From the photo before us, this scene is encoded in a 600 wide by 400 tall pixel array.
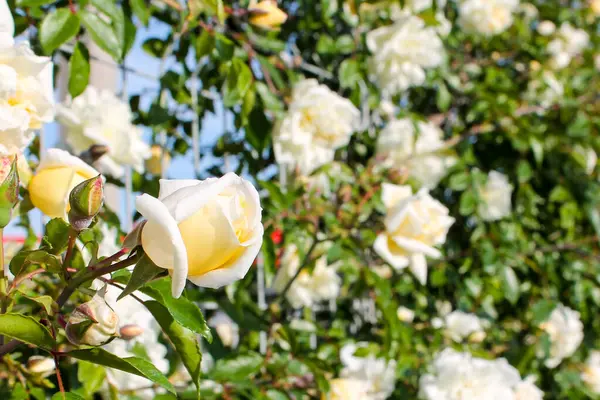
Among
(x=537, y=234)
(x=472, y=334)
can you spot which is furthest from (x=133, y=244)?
(x=537, y=234)

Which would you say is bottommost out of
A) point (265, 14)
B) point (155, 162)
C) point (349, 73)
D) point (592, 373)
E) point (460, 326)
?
point (592, 373)

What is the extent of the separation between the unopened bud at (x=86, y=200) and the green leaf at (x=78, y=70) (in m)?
0.50

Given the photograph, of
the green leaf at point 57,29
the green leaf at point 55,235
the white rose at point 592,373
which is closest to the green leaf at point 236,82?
the green leaf at point 57,29

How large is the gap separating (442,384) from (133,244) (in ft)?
3.60

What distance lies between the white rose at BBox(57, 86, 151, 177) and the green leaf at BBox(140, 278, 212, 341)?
552 millimetres

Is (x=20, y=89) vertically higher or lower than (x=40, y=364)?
higher

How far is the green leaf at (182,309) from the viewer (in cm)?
57

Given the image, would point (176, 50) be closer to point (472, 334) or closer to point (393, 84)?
point (393, 84)

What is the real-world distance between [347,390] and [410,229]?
334 millimetres

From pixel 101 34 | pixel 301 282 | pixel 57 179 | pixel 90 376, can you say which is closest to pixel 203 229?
pixel 57 179

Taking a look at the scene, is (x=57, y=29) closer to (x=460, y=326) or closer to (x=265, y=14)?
(x=265, y=14)

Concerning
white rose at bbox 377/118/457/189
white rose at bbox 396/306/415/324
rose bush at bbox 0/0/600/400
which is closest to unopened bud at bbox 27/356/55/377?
rose bush at bbox 0/0/600/400

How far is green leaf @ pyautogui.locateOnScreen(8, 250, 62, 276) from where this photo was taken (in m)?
0.54

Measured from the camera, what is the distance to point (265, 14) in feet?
3.89
